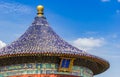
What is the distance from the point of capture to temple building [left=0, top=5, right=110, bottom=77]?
669 inches

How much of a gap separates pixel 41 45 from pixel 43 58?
0.56m

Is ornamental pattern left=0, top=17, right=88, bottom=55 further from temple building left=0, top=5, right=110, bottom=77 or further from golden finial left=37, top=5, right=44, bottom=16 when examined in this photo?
golden finial left=37, top=5, right=44, bottom=16

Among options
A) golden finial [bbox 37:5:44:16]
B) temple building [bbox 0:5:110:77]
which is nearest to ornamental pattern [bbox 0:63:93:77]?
temple building [bbox 0:5:110:77]

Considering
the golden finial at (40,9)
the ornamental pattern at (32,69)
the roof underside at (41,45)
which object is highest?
the golden finial at (40,9)

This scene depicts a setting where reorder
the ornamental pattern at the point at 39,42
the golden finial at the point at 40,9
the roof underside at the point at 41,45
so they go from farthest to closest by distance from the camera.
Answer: the golden finial at the point at 40,9
the ornamental pattern at the point at 39,42
the roof underside at the point at 41,45

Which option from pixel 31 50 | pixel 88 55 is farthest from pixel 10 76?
pixel 88 55

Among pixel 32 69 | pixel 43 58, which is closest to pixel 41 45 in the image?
pixel 43 58

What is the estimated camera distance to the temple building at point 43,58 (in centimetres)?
1700

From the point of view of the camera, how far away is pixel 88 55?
17375 millimetres

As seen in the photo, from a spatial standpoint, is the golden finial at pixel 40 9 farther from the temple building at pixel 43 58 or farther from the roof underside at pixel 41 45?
the temple building at pixel 43 58

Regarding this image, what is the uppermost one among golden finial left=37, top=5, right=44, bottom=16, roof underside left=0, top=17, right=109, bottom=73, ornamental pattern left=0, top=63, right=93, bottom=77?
golden finial left=37, top=5, right=44, bottom=16

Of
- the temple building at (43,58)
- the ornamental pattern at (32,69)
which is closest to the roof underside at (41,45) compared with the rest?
the temple building at (43,58)

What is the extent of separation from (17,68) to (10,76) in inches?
16.9

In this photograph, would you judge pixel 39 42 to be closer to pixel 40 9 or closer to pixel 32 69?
pixel 32 69
